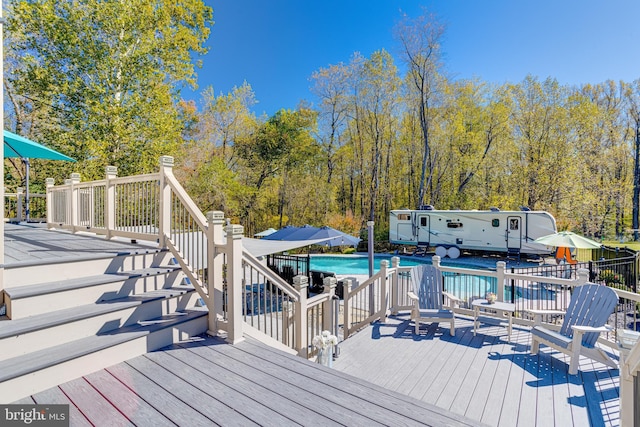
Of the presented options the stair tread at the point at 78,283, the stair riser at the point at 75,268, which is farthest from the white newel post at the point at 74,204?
the stair tread at the point at 78,283

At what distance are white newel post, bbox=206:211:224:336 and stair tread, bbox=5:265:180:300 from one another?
2.62ft

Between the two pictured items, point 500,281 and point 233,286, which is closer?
point 233,286

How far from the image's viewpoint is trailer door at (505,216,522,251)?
1344cm

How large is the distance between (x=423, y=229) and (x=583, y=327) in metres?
12.5

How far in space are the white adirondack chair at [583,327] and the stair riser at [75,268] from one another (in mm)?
5042

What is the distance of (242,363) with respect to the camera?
2.45 metres

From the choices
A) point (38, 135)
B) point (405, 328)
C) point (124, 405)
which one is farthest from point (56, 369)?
point (38, 135)

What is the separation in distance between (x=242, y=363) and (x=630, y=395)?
246 centimetres

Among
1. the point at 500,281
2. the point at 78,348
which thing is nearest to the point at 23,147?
the point at 78,348

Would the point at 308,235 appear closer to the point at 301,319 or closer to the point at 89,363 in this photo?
the point at 301,319

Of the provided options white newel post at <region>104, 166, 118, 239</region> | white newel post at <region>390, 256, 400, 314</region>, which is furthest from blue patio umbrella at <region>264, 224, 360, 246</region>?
white newel post at <region>104, 166, 118, 239</region>

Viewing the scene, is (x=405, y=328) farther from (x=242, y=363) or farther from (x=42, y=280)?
(x=42, y=280)

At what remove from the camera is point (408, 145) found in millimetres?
20469

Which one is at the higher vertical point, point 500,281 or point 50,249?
point 50,249
